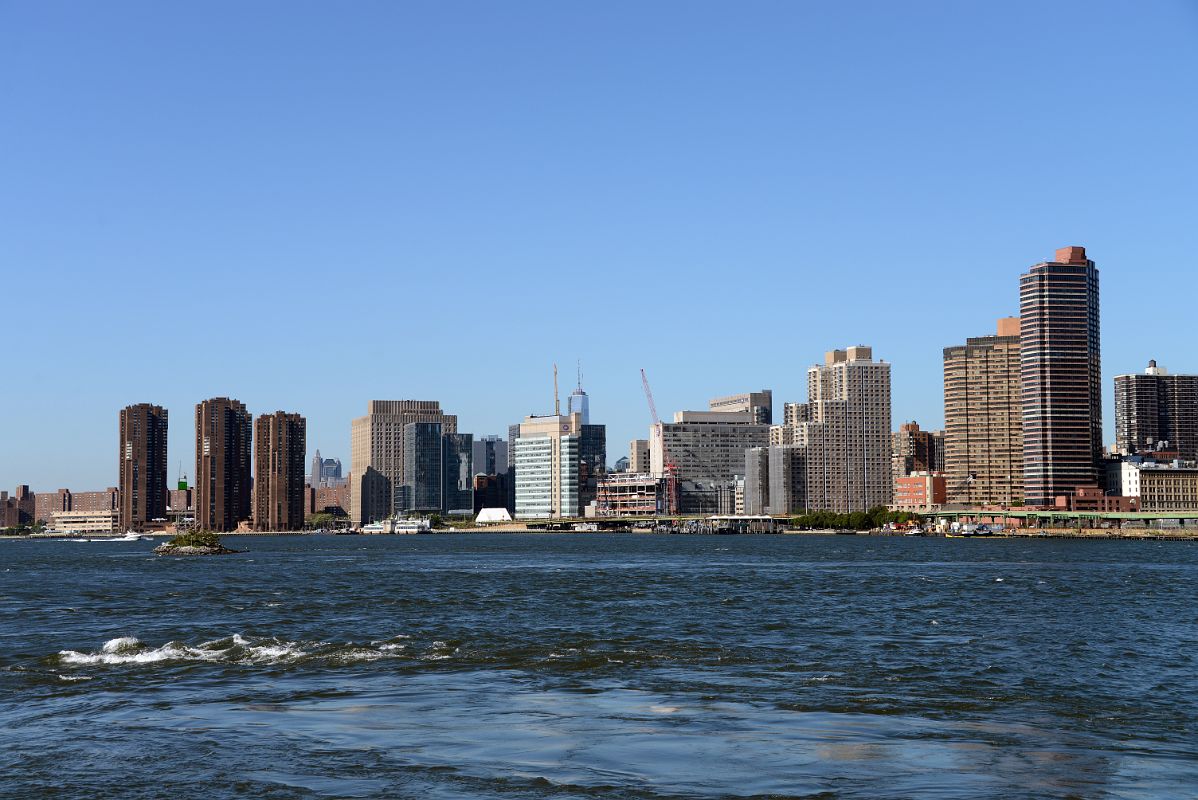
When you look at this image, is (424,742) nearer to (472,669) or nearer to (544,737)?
(544,737)

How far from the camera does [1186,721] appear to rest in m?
37.6

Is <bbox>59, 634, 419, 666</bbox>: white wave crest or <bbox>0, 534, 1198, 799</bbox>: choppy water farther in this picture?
<bbox>59, 634, 419, 666</bbox>: white wave crest

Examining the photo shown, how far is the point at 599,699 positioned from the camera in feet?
134

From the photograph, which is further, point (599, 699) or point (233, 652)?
point (233, 652)

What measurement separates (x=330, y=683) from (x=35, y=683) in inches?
397

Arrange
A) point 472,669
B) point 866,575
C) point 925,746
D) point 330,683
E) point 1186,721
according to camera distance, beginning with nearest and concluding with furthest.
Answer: point 925,746 < point 1186,721 < point 330,683 < point 472,669 < point 866,575

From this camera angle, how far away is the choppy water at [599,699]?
97.4 feet

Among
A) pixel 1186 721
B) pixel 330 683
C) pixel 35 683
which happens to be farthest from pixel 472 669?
pixel 1186 721

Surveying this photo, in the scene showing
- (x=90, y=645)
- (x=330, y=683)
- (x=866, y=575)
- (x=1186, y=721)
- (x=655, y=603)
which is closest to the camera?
(x=1186, y=721)

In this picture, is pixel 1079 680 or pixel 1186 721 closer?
pixel 1186 721

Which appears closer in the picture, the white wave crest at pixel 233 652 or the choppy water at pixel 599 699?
the choppy water at pixel 599 699

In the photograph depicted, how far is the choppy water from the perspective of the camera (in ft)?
97.4

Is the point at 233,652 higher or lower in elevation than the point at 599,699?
lower

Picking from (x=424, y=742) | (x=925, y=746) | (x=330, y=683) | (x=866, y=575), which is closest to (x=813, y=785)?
(x=925, y=746)
